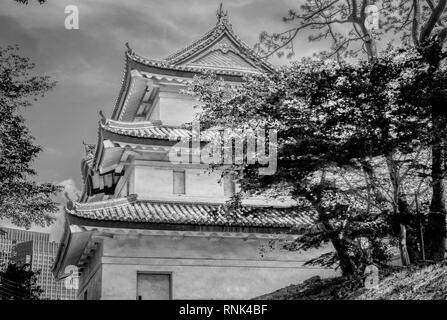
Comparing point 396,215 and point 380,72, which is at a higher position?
point 380,72

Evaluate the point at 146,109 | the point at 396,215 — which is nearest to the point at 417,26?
the point at 396,215

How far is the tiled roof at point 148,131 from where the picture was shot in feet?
66.9

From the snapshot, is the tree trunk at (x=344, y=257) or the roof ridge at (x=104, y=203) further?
the roof ridge at (x=104, y=203)

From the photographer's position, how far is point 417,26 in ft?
46.8

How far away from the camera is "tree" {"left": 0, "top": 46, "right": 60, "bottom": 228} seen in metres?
20.5

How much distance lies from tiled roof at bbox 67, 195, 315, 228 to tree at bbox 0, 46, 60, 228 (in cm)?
385

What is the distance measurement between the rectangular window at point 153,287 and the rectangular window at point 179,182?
3.53 metres

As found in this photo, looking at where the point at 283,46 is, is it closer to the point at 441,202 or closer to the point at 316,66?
the point at 316,66

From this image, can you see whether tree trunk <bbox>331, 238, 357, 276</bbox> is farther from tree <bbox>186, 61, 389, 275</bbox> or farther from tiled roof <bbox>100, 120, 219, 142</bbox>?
tiled roof <bbox>100, 120, 219, 142</bbox>

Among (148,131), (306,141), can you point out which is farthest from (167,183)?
(306,141)

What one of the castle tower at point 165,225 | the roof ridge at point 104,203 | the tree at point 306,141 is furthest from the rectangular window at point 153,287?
the tree at point 306,141

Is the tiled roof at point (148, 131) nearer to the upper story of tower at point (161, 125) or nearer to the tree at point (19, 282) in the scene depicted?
the upper story of tower at point (161, 125)

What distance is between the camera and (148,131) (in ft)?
70.9
